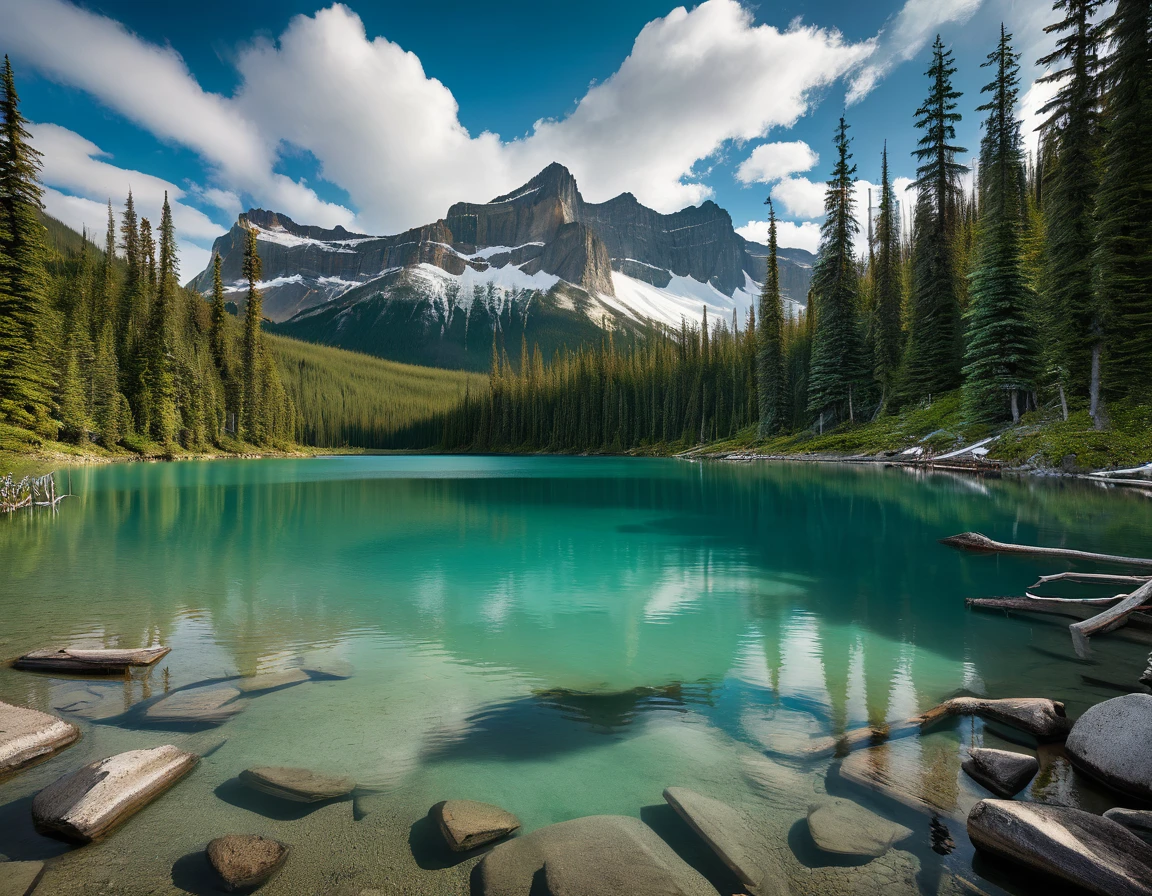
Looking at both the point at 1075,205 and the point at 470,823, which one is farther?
the point at 1075,205

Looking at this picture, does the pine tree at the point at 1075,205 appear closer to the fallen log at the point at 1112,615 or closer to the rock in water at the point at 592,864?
the fallen log at the point at 1112,615

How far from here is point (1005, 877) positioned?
12.6 ft

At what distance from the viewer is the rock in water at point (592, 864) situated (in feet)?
12.3

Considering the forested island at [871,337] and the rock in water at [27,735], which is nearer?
the rock in water at [27,735]

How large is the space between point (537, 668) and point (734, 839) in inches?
170

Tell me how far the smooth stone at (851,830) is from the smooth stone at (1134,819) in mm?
1520

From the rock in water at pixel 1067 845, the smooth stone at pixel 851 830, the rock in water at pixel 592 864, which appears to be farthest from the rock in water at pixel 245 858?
the rock in water at pixel 1067 845

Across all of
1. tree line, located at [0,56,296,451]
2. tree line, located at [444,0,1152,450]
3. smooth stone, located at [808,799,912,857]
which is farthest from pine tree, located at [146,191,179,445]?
smooth stone, located at [808,799,912,857]

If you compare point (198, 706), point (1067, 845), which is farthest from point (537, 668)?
point (1067, 845)

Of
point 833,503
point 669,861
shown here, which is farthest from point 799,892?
point 833,503

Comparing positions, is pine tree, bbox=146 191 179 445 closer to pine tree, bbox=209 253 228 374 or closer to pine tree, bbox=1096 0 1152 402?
pine tree, bbox=209 253 228 374

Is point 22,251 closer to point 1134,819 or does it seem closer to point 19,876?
point 19,876

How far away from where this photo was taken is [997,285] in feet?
120

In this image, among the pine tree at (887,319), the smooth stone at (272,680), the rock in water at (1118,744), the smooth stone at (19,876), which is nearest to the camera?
the smooth stone at (19,876)
